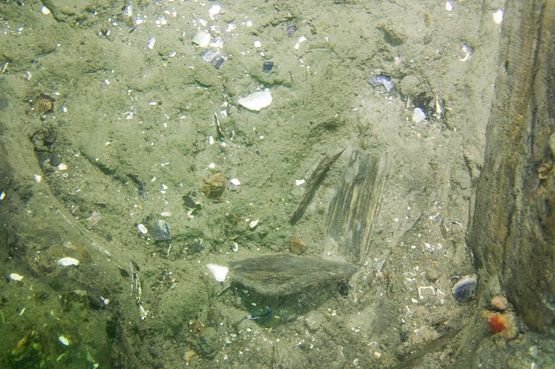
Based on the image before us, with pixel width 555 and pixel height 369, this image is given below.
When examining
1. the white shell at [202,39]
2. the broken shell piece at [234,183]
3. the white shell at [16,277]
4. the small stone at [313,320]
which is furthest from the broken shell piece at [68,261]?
the white shell at [202,39]

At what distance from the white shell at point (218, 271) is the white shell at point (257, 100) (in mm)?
1100

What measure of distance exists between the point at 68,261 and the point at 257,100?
1564 millimetres

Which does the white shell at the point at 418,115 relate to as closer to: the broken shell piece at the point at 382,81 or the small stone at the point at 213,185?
the broken shell piece at the point at 382,81

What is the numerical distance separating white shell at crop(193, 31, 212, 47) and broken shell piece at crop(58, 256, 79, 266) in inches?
63.7

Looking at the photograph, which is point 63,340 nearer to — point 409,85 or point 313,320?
point 313,320

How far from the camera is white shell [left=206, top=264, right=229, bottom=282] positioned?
9.34 ft

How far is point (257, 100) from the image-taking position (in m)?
2.91

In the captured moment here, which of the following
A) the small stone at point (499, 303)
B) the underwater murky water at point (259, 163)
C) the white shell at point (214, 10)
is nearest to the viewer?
the small stone at point (499, 303)

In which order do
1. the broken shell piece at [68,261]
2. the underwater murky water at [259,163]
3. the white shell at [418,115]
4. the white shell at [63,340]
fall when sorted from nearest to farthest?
the white shell at [63,340]
the broken shell piece at [68,261]
the underwater murky water at [259,163]
the white shell at [418,115]

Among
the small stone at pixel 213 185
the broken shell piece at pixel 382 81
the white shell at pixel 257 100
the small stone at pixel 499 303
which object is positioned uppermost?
the broken shell piece at pixel 382 81

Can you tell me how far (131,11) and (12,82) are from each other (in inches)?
36.0

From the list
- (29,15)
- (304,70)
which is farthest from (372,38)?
(29,15)

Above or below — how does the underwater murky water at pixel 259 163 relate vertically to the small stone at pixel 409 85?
below

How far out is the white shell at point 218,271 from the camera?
2.85m
